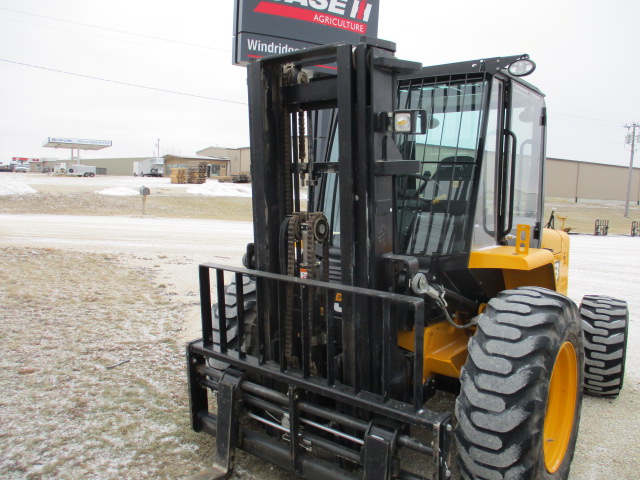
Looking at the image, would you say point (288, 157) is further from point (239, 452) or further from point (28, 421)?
point (28, 421)

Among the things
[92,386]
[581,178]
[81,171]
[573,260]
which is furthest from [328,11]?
[581,178]

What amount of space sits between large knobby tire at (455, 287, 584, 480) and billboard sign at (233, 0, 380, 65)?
637 cm

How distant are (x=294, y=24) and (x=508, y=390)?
7256 millimetres

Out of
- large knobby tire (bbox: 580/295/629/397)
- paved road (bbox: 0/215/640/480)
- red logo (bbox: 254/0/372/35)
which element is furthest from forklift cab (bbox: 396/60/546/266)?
red logo (bbox: 254/0/372/35)

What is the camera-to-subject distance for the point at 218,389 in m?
3.36

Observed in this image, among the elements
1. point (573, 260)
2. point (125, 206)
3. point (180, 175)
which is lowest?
point (573, 260)

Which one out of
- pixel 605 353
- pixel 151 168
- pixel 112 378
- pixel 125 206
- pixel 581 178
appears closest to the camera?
pixel 605 353

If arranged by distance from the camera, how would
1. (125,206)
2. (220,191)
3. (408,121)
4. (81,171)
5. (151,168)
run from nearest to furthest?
1. (408,121)
2. (125,206)
3. (220,191)
4. (81,171)
5. (151,168)

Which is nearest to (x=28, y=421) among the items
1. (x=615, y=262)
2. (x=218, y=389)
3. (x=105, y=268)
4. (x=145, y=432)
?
(x=145, y=432)

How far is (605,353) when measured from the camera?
4527 mm

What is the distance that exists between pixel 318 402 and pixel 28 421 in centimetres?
233

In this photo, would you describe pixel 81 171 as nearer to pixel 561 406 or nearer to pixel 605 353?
pixel 605 353

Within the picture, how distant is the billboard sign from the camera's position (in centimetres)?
782

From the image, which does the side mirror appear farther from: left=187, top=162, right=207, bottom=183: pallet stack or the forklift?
left=187, top=162, right=207, bottom=183: pallet stack
